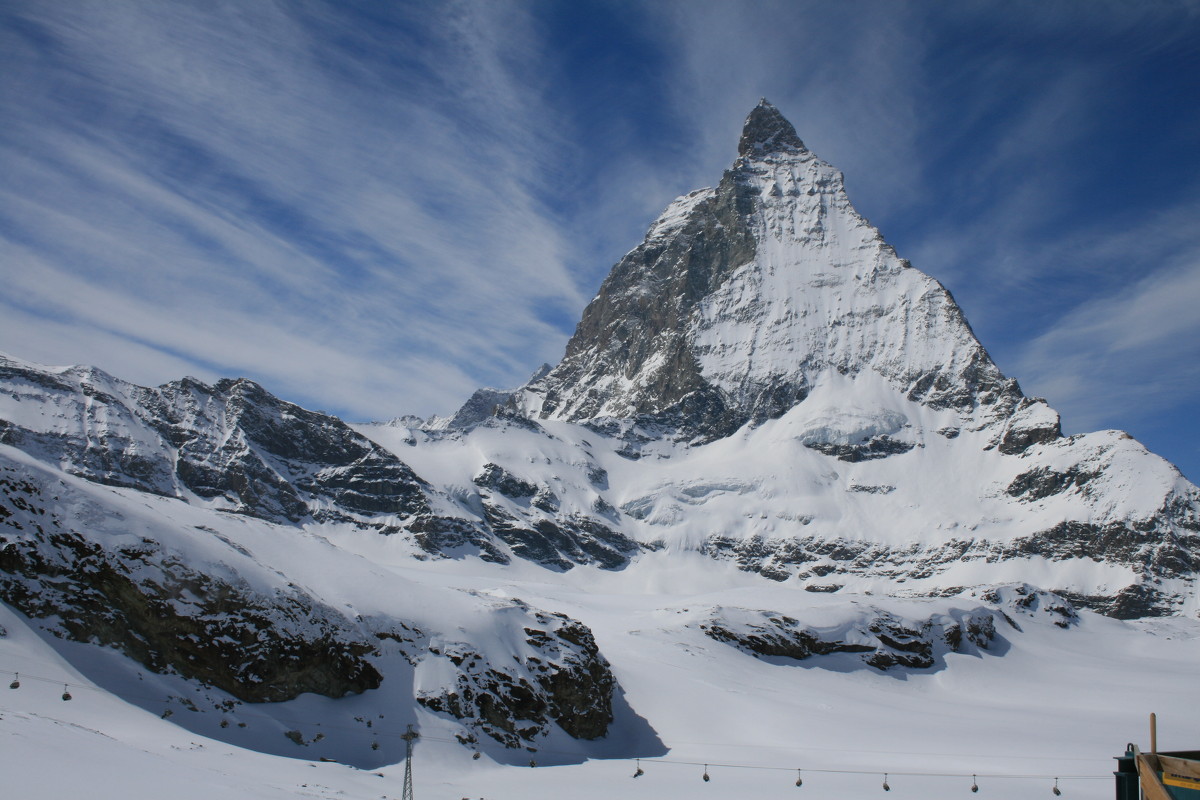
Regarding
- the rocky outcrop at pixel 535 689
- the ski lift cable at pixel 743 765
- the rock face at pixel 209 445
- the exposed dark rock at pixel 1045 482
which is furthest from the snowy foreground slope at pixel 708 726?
the rock face at pixel 209 445

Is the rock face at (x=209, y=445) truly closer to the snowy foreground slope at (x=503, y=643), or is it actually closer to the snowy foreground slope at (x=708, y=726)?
the snowy foreground slope at (x=503, y=643)

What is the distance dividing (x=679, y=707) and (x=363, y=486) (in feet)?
440

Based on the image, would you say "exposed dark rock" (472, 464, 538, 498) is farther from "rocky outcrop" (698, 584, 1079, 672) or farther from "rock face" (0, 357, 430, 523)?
"rocky outcrop" (698, 584, 1079, 672)

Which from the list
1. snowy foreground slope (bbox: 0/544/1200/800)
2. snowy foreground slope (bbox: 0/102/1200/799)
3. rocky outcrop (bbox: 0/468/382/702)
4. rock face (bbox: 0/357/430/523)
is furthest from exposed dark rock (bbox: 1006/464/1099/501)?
rocky outcrop (bbox: 0/468/382/702)

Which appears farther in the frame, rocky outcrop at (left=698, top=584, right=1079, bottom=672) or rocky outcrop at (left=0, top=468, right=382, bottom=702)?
rocky outcrop at (left=698, top=584, right=1079, bottom=672)

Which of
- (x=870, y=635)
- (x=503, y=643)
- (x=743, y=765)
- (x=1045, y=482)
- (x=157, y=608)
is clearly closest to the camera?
(x=157, y=608)

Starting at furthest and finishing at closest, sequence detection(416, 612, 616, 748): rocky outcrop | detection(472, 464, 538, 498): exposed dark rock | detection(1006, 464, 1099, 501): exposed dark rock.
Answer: detection(472, 464, 538, 498): exposed dark rock < detection(1006, 464, 1099, 501): exposed dark rock < detection(416, 612, 616, 748): rocky outcrop

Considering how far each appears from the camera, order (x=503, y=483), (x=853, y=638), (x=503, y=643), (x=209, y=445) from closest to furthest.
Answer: (x=503, y=643)
(x=853, y=638)
(x=209, y=445)
(x=503, y=483)

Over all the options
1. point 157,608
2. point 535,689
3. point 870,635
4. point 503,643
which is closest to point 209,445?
point 870,635

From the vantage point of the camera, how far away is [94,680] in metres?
31.8

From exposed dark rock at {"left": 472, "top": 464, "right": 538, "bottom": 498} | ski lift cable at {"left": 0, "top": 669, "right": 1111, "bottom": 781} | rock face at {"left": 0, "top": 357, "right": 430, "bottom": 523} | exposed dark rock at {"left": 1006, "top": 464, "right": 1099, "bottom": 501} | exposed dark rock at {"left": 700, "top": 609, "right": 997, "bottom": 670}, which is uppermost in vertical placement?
exposed dark rock at {"left": 1006, "top": 464, "right": 1099, "bottom": 501}

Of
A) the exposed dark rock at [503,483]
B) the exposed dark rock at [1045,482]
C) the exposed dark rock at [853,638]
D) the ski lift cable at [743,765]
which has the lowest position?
the ski lift cable at [743,765]

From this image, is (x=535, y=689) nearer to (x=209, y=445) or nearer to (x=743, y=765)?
(x=743, y=765)

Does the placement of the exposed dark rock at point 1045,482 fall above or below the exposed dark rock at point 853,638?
above
